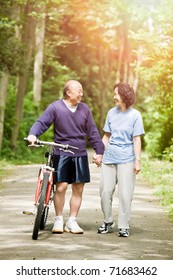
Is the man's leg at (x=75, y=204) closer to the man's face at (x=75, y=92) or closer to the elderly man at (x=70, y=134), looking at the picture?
the elderly man at (x=70, y=134)

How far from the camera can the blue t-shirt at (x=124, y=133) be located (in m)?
11.1

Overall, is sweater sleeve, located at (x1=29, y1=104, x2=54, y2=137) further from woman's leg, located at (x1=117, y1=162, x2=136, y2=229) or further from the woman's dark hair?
woman's leg, located at (x1=117, y1=162, x2=136, y2=229)

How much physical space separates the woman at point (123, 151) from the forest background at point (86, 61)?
3.77 metres

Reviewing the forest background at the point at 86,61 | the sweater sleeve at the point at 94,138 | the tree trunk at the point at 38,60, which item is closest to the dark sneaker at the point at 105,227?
the sweater sleeve at the point at 94,138

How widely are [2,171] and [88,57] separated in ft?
112

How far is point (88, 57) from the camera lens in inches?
2229

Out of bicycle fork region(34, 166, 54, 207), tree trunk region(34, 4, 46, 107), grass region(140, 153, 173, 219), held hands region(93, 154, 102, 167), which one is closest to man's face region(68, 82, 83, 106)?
held hands region(93, 154, 102, 167)

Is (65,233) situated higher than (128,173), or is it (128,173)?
(128,173)

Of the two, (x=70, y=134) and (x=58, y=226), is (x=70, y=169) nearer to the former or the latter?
(x=70, y=134)

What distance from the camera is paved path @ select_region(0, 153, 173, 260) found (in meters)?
9.66

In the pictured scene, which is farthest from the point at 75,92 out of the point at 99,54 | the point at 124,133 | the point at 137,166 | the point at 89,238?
the point at 99,54
